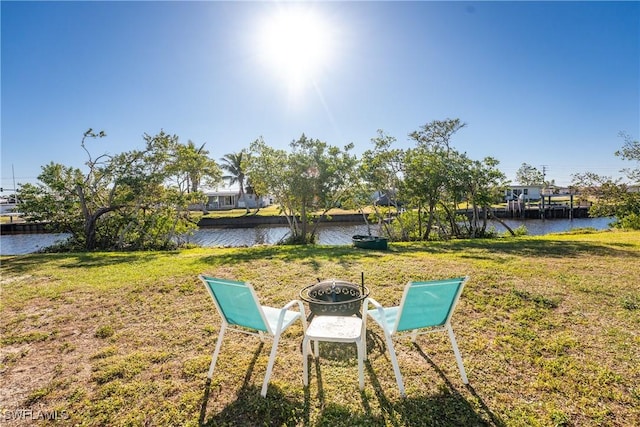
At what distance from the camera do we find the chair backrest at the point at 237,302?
2.51 m

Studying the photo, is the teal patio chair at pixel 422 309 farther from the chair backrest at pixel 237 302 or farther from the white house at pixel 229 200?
the white house at pixel 229 200

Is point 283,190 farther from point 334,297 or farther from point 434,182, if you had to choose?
point 334,297

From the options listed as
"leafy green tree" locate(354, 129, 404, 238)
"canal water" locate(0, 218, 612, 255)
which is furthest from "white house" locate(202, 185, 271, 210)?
"leafy green tree" locate(354, 129, 404, 238)

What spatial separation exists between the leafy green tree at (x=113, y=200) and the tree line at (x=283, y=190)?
38 millimetres

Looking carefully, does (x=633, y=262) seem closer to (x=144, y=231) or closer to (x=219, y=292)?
(x=219, y=292)

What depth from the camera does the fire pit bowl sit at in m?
3.23

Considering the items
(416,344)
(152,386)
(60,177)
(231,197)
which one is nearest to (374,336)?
(416,344)

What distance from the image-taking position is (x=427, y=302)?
258 cm

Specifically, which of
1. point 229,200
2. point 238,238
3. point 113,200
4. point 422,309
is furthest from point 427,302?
point 229,200

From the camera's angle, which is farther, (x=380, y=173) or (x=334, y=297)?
(x=380, y=173)

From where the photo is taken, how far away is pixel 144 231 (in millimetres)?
13125

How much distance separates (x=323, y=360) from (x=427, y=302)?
127 centimetres

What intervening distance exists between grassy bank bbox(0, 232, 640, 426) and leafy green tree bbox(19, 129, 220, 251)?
773 cm

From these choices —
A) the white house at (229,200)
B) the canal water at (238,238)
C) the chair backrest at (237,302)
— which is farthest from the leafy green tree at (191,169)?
the white house at (229,200)
